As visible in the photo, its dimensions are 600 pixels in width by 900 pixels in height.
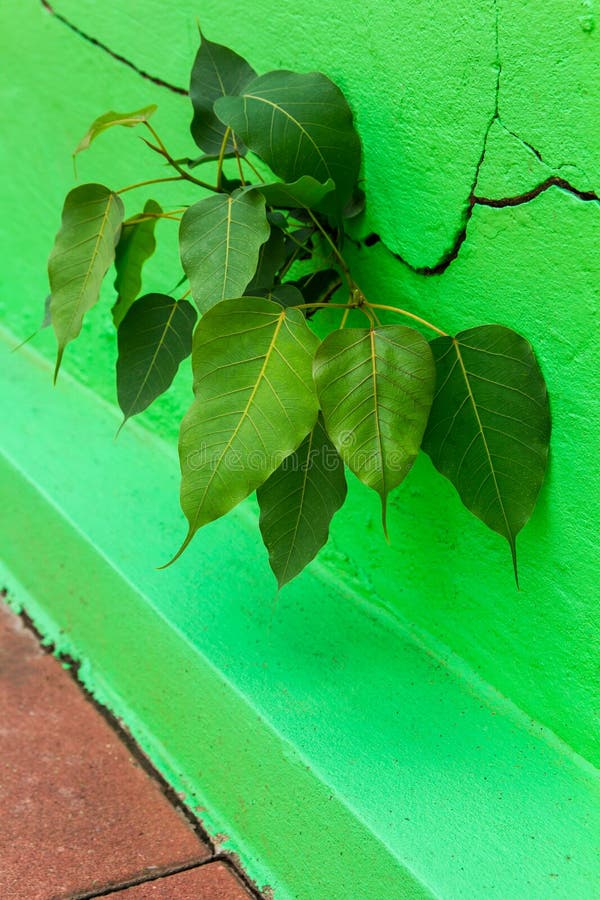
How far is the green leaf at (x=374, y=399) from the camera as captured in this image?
0.94 metres

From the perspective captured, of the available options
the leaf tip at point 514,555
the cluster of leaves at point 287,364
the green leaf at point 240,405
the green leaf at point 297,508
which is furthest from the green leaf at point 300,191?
the leaf tip at point 514,555

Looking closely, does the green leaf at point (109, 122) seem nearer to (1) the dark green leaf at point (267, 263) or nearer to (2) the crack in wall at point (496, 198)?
(1) the dark green leaf at point (267, 263)

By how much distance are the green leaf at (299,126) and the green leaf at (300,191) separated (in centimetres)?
4

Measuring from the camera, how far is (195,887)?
1094mm

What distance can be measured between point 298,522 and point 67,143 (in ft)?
3.84

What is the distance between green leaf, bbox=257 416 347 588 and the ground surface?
0.36m

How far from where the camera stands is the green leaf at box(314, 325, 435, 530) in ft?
3.10

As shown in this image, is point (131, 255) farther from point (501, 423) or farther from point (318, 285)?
point (501, 423)

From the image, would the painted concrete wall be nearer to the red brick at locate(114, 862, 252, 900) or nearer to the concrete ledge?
the concrete ledge

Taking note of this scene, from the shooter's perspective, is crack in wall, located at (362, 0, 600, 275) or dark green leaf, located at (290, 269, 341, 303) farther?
dark green leaf, located at (290, 269, 341, 303)

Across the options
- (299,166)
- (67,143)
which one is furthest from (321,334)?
(67,143)

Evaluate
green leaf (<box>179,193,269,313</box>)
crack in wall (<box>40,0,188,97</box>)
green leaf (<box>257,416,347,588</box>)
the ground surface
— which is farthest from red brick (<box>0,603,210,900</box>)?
crack in wall (<box>40,0,188,97</box>)

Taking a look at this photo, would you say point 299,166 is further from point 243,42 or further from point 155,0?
point 155,0

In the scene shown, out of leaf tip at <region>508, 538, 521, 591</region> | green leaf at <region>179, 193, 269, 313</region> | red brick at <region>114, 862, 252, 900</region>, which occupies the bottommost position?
red brick at <region>114, 862, 252, 900</region>
